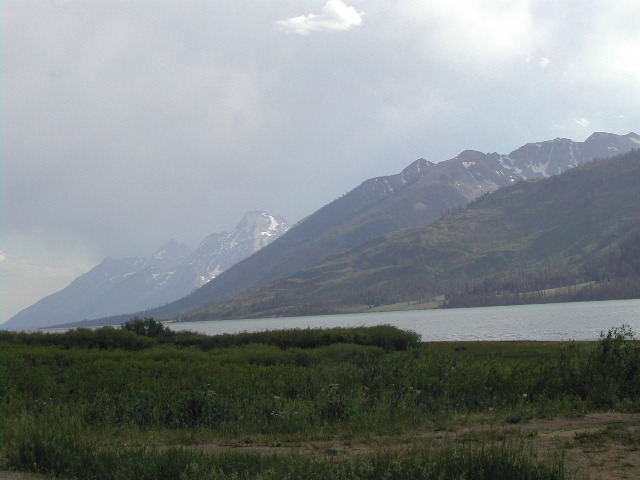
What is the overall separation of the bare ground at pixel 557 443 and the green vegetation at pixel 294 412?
1.51 feet

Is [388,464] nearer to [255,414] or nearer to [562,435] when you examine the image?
[562,435]

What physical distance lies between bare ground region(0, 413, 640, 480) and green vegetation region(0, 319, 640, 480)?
18.2 inches

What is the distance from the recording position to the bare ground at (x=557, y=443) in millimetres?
10883

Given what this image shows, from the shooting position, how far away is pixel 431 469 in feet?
30.7

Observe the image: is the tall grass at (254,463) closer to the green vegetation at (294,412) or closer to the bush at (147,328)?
the green vegetation at (294,412)

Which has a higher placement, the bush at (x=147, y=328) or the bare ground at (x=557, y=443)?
the bush at (x=147, y=328)

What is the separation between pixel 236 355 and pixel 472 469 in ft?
116

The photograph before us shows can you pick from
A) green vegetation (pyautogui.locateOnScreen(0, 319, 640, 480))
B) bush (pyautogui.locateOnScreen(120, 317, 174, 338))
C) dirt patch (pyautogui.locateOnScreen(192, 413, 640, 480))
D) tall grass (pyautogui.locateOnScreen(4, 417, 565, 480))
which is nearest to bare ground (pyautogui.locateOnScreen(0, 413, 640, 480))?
dirt patch (pyautogui.locateOnScreen(192, 413, 640, 480))

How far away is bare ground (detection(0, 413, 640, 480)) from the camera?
10.9 metres

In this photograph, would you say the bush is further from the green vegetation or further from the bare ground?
the bare ground

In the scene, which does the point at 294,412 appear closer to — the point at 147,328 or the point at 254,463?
the point at 254,463

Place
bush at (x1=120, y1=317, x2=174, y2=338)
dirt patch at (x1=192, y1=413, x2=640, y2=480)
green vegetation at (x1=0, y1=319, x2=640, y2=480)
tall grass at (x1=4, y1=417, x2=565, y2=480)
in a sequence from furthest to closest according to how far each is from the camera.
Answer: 1. bush at (x1=120, y1=317, x2=174, y2=338)
2. dirt patch at (x1=192, y1=413, x2=640, y2=480)
3. green vegetation at (x1=0, y1=319, x2=640, y2=480)
4. tall grass at (x1=4, y1=417, x2=565, y2=480)

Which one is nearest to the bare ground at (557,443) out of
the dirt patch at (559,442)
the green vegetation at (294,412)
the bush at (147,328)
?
the dirt patch at (559,442)

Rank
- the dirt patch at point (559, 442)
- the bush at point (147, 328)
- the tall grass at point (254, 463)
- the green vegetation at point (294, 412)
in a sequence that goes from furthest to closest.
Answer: the bush at point (147, 328) → the dirt patch at point (559, 442) → the green vegetation at point (294, 412) → the tall grass at point (254, 463)
